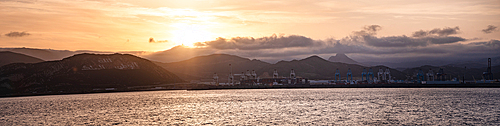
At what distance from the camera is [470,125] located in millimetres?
60000

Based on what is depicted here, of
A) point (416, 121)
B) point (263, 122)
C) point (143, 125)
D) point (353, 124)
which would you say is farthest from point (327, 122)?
point (143, 125)

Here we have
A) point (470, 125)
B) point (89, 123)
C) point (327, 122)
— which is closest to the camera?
point (470, 125)

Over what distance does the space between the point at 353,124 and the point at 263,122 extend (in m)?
15.8

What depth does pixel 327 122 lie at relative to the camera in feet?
214

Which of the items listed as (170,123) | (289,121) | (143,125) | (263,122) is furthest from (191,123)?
(289,121)

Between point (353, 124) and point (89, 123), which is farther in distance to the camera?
point (89, 123)

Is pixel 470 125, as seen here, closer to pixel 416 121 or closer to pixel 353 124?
pixel 416 121

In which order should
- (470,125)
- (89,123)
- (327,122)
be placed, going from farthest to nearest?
(89,123), (327,122), (470,125)

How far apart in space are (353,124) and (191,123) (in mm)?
28851

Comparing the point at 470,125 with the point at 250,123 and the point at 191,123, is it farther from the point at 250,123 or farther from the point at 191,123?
the point at 191,123

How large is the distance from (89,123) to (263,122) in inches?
1316

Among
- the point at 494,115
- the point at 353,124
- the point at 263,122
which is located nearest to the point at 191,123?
the point at 263,122

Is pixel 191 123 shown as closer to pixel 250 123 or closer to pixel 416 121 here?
pixel 250 123

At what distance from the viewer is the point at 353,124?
2494 inches
